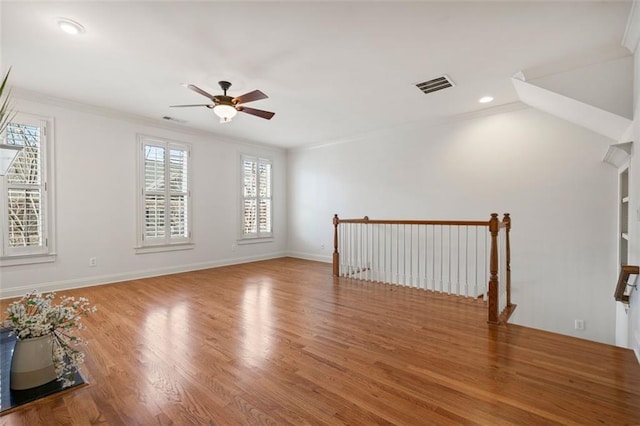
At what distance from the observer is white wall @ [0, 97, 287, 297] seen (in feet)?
14.9

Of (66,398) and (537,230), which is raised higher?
(537,230)

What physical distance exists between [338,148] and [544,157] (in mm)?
3995

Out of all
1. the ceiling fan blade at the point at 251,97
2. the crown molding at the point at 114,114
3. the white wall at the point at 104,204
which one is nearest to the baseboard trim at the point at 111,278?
the white wall at the point at 104,204

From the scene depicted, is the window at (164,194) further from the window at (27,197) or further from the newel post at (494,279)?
the newel post at (494,279)

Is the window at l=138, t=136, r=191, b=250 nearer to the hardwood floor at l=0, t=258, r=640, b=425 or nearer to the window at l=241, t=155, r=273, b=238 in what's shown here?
the window at l=241, t=155, r=273, b=238

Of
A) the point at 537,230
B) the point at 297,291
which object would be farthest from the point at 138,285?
the point at 537,230

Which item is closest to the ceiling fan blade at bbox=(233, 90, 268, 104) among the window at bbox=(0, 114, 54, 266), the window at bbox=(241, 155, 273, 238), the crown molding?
the crown molding

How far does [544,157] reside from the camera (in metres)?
4.30

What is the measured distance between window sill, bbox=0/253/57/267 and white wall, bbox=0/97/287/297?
2.3 inches

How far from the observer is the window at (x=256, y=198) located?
718cm

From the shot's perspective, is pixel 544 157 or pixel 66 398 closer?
pixel 66 398

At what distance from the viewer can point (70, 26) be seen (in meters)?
2.70

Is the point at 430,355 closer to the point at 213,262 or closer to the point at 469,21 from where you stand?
the point at 469,21

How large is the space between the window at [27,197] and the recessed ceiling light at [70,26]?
2.40m
